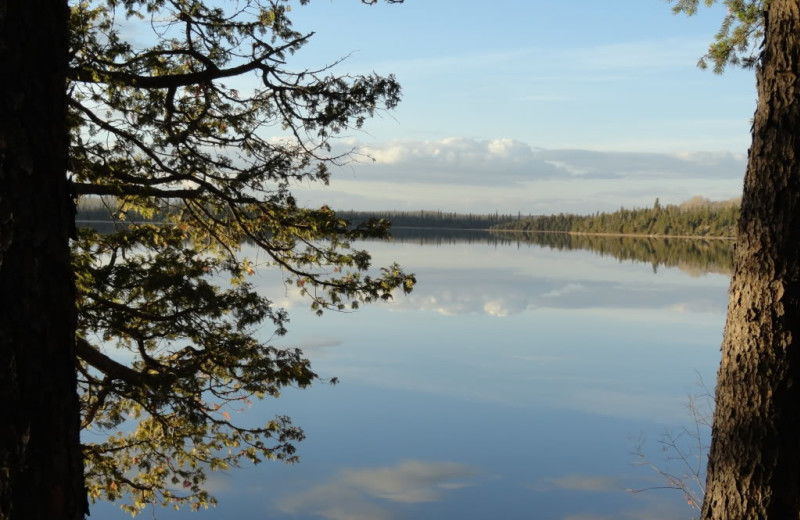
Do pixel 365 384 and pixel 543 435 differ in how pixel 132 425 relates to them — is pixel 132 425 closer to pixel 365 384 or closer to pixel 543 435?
pixel 365 384

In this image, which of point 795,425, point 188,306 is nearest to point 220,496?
point 188,306

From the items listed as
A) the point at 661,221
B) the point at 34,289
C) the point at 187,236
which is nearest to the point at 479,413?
the point at 187,236

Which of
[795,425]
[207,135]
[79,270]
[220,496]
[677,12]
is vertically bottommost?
→ [220,496]

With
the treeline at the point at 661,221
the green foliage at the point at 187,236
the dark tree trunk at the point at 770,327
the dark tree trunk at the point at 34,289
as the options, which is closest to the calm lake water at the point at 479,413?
the green foliage at the point at 187,236

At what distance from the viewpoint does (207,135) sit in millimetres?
7270

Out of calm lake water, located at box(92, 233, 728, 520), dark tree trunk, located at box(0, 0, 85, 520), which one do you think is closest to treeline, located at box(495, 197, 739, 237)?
calm lake water, located at box(92, 233, 728, 520)

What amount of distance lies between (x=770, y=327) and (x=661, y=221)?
11965 cm

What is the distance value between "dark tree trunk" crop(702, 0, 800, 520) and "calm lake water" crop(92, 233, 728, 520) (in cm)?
542

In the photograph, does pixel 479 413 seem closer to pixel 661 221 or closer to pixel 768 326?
pixel 768 326

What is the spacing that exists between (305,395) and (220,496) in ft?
14.6

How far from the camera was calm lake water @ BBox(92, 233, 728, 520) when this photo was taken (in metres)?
9.55

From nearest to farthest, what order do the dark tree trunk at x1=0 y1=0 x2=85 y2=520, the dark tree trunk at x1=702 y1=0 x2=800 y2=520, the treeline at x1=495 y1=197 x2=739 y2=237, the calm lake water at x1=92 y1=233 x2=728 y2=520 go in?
the dark tree trunk at x1=0 y1=0 x2=85 y2=520, the dark tree trunk at x1=702 y1=0 x2=800 y2=520, the calm lake water at x1=92 y1=233 x2=728 y2=520, the treeline at x1=495 y1=197 x2=739 y2=237

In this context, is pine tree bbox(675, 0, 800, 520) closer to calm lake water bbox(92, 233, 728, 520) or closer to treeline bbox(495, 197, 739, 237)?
calm lake water bbox(92, 233, 728, 520)

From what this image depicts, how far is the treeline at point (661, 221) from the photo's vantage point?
106m
